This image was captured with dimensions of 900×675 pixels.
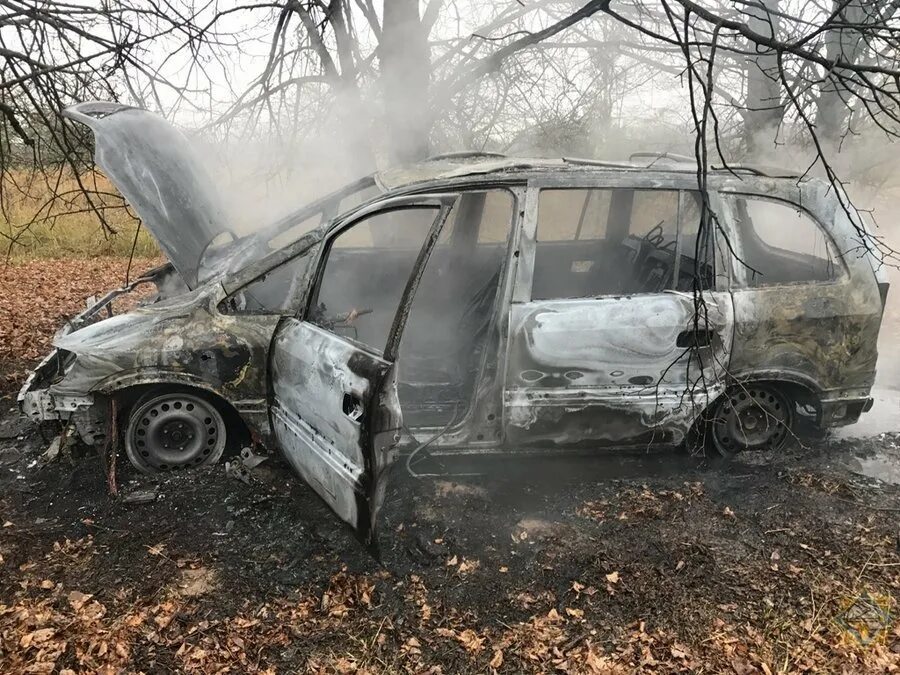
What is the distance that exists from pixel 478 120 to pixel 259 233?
14.7 feet

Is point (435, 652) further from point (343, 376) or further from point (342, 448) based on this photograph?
point (343, 376)

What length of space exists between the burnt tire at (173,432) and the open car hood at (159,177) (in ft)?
2.67

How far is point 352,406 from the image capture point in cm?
296

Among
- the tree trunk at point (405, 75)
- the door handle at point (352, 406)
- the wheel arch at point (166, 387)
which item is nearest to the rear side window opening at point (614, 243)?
the door handle at point (352, 406)

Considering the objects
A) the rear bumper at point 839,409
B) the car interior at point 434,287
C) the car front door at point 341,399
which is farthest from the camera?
the car interior at point 434,287

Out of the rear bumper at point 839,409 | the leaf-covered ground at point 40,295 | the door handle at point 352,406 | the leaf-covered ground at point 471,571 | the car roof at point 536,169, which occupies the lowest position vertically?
the leaf-covered ground at point 471,571

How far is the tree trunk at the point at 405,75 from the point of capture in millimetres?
7133

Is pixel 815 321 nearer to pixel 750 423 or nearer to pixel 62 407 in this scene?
pixel 750 423

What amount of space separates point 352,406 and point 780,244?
3.44m

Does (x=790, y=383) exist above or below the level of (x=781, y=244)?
below

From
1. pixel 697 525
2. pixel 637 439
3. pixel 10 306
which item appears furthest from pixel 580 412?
pixel 10 306

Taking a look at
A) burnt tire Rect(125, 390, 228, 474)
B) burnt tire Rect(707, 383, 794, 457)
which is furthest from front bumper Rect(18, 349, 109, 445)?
burnt tire Rect(707, 383, 794, 457)

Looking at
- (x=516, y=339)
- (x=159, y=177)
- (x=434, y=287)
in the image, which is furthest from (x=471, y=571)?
(x=159, y=177)

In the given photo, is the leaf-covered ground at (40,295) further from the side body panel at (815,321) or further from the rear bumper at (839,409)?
the rear bumper at (839,409)
